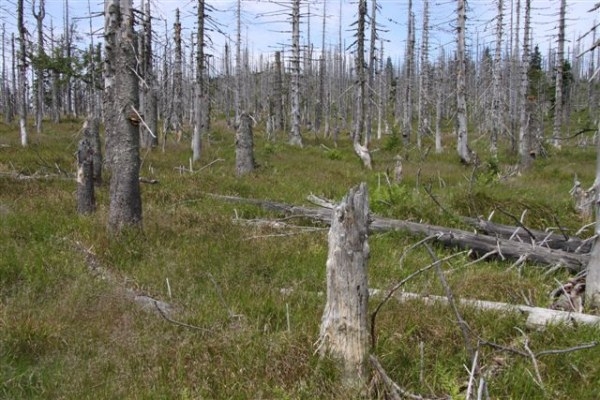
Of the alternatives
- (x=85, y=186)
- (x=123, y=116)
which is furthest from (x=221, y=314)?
(x=85, y=186)

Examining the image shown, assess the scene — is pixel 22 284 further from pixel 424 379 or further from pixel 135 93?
pixel 424 379

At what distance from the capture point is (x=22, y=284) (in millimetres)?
5293

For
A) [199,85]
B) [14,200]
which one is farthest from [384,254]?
[199,85]

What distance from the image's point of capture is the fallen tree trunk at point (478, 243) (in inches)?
267

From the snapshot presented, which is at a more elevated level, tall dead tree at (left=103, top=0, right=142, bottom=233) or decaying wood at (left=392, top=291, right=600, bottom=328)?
tall dead tree at (left=103, top=0, right=142, bottom=233)

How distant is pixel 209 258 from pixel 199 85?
1451cm

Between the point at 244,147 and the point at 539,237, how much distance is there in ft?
30.3

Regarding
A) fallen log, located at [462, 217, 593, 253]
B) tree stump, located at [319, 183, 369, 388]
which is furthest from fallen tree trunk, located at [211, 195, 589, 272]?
tree stump, located at [319, 183, 369, 388]

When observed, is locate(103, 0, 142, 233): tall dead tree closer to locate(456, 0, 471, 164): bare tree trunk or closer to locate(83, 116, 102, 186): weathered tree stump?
locate(83, 116, 102, 186): weathered tree stump

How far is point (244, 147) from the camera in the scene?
15.0 m

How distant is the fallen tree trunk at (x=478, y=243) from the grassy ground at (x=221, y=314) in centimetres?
23

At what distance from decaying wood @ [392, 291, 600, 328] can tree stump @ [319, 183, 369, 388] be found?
1.51m

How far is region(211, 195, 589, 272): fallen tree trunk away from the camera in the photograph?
678cm

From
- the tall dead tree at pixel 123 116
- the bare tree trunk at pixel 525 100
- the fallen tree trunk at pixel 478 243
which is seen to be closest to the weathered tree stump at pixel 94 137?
the tall dead tree at pixel 123 116
